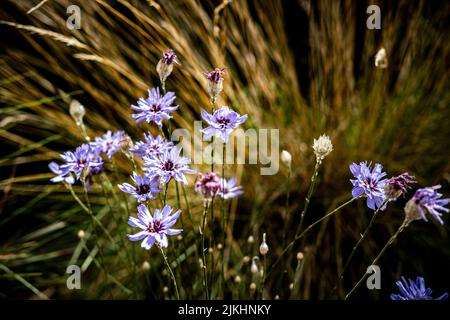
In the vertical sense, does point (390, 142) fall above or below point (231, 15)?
below

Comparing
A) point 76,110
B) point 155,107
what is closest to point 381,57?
point 155,107

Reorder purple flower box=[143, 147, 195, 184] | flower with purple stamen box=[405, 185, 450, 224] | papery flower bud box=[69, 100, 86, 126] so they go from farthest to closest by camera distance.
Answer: papery flower bud box=[69, 100, 86, 126] < purple flower box=[143, 147, 195, 184] < flower with purple stamen box=[405, 185, 450, 224]

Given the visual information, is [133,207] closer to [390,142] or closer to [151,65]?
[151,65]

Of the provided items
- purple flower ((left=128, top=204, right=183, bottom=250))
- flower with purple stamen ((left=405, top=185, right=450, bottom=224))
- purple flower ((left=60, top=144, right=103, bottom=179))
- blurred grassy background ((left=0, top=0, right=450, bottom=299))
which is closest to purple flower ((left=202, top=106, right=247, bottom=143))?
purple flower ((left=128, top=204, right=183, bottom=250))

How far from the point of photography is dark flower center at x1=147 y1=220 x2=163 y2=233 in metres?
1.04

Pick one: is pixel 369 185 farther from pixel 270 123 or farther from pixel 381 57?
pixel 270 123

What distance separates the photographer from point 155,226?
3.42ft

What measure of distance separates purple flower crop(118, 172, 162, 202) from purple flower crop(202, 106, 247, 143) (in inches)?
7.2

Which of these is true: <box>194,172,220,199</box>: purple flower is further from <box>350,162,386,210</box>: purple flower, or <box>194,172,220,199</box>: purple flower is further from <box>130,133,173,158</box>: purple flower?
<box>350,162,386,210</box>: purple flower

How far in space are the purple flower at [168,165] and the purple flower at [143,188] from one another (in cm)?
3

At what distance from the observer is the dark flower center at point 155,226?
1.04m
